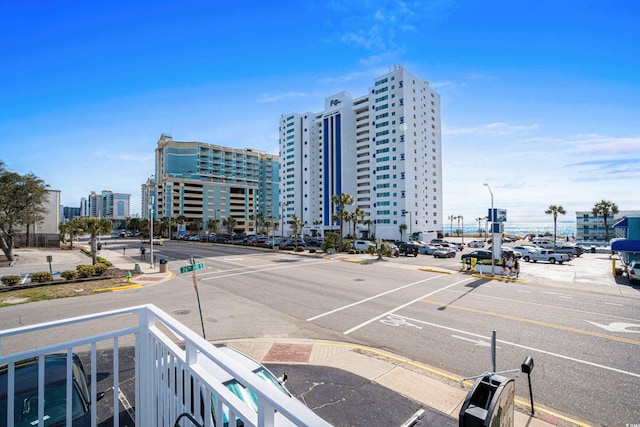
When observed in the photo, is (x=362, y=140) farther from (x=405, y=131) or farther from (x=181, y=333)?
(x=181, y=333)

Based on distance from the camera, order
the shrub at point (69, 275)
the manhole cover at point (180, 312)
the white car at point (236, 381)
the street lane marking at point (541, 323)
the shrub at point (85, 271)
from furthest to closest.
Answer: the shrub at point (85, 271)
the shrub at point (69, 275)
the manhole cover at point (180, 312)
the street lane marking at point (541, 323)
the white car at point (236, 381)

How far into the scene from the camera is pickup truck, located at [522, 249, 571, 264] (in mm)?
33312

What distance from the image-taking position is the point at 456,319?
39.5 ft

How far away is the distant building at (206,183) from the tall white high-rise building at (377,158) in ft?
83.4

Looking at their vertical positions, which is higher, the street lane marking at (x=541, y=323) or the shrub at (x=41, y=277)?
the shrub at (x=41, y=277)

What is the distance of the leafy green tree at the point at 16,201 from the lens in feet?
115

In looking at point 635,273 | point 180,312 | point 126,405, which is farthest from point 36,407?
point 635,273

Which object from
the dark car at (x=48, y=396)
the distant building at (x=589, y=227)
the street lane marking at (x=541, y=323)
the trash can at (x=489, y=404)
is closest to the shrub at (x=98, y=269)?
the dark car at (x=48, y=396)

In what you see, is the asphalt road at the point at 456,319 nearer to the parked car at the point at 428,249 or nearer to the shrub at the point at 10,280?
the shrub at the point at 10,280

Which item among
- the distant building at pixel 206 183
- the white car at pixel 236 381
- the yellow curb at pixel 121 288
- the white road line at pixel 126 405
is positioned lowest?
the yellow curb at pixel 121 288

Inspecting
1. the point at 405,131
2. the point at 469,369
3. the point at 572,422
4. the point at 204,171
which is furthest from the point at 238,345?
the point at 204,171

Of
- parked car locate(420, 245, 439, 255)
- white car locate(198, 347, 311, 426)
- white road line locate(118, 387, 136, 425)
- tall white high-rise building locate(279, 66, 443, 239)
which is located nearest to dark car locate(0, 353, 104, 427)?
white road line locate(118, 387, 136, 425)

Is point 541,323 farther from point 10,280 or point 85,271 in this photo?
point 10,280

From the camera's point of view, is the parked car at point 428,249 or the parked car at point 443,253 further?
the parked car at point 428,249
